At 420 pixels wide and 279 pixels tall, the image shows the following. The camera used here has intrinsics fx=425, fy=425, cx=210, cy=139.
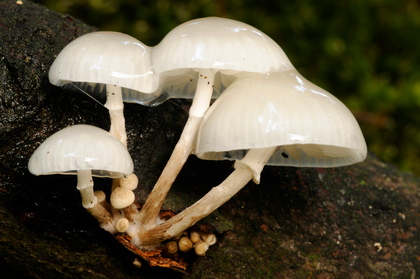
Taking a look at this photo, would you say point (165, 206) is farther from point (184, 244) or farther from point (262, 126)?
point (262, 126)

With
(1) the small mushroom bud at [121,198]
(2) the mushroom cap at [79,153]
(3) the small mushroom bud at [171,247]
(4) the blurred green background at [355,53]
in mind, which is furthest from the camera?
→ (4) the blurred green background at [355,53]

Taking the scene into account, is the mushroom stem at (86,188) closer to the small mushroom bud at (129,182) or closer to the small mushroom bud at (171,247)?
the small mushroom bud at (129,182)

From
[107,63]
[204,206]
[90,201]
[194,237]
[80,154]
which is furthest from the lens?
[194,237]

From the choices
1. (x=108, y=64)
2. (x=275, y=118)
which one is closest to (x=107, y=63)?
(x=108, y=64)

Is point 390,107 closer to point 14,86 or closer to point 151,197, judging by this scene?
point 151,197

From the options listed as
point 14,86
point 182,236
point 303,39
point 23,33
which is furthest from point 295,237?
point 303,39

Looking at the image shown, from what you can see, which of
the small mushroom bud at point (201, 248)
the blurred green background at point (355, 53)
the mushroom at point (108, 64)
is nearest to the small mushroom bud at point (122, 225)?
the small mushroom bud at point (201, 248)

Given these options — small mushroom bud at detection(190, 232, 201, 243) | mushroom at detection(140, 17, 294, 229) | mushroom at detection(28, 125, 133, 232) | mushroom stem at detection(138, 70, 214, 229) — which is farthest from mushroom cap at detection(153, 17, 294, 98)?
small mushroom bud at detection(190, 232, 201, 243)
